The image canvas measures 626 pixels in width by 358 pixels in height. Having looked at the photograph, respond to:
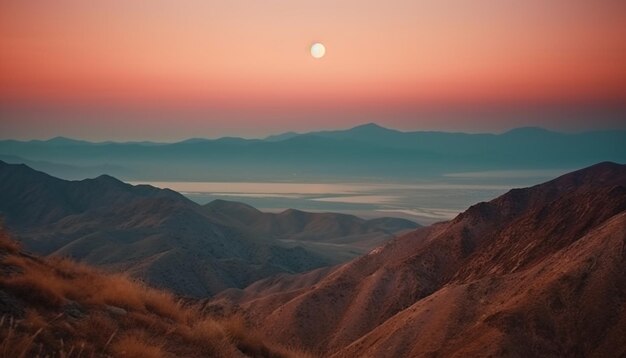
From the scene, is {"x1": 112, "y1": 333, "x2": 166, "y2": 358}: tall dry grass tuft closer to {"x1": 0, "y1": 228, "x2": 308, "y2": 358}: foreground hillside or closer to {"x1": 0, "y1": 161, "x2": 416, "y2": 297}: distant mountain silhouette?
{"x1": 0, "y1": 228, "x2": 308, "y2": 358}: foreground hillside

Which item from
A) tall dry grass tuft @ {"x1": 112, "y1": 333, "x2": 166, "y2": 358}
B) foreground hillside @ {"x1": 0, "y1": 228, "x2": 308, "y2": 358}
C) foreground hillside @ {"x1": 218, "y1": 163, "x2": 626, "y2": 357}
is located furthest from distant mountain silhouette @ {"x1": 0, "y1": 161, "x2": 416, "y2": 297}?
tall dry grass tuft @ {"x1": 112, "y1": 333, "x2": 166, "y2": 358}

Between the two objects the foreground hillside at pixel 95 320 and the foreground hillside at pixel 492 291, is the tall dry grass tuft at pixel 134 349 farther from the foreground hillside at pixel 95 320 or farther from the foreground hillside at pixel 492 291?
the foreground hillside at pixel 492 291

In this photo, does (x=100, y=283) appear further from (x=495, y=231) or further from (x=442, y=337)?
(x=495, y=231)

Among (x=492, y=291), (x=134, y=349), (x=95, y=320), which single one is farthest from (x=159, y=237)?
(x=134, y=349)

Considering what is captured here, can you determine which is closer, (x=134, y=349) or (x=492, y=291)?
(x=134, y=349)

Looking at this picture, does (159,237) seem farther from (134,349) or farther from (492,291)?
(134,349)
